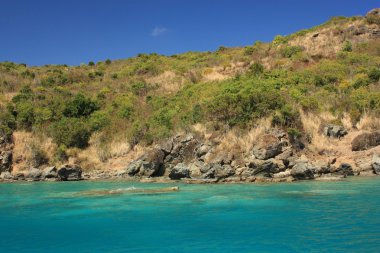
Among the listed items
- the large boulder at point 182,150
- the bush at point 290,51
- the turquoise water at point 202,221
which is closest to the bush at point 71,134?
the large boulder at point 182,150

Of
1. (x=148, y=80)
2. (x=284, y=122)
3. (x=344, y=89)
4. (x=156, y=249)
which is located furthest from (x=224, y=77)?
(x=156, y=249)

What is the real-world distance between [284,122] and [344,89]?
10062mm

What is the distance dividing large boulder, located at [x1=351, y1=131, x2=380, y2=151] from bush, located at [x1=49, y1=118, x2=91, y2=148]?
21960mm

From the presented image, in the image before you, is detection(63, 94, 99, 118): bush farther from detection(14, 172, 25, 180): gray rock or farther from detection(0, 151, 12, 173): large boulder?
detection(14, 172, 25, 180): gray rock

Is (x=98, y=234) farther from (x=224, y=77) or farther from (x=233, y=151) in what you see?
(x=224, y=77)

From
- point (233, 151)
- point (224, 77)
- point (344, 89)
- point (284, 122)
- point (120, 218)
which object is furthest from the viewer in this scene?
point (224, 77)

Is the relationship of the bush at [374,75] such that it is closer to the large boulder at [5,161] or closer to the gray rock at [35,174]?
the gray rock at [35,174]

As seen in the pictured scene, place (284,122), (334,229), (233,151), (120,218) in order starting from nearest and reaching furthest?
(334,229)
(120,218)
(233,151)
(284,122)

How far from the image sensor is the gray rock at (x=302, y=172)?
2255cm

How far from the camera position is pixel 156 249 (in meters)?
9.10

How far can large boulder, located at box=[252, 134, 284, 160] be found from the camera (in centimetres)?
2525

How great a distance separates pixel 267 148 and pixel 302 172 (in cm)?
341

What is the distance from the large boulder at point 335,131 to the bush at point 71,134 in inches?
791

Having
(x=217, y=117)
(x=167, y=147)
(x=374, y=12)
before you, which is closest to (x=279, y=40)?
(x=374, y=12)
